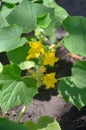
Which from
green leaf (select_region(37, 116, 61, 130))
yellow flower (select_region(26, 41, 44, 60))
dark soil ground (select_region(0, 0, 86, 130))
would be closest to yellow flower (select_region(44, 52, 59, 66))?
yellow flower (select_region(26, 41, 44, 60))

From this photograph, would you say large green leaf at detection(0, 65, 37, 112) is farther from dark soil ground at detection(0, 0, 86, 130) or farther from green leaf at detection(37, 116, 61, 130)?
dark soil ground at detection(0, 0, 86, 130)

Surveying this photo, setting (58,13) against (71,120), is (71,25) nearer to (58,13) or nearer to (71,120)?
(58,13)

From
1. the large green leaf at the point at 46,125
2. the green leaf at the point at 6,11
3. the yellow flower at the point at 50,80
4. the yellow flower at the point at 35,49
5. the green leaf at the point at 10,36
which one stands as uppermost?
the green leaf at the point at 10,36

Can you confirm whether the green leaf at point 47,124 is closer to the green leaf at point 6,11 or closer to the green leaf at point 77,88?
the green leaf at point 77,88

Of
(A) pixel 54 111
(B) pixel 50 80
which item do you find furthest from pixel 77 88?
(A) pixel 54 111

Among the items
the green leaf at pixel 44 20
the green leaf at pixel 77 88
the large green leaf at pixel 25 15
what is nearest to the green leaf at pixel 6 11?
the large green leaf at pixel 25 15

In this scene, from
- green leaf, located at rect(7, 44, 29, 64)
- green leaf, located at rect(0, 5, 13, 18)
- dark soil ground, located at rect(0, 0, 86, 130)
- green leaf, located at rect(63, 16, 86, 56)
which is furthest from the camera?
dark soil ground, located at rect(0, 0, 86, 130)
